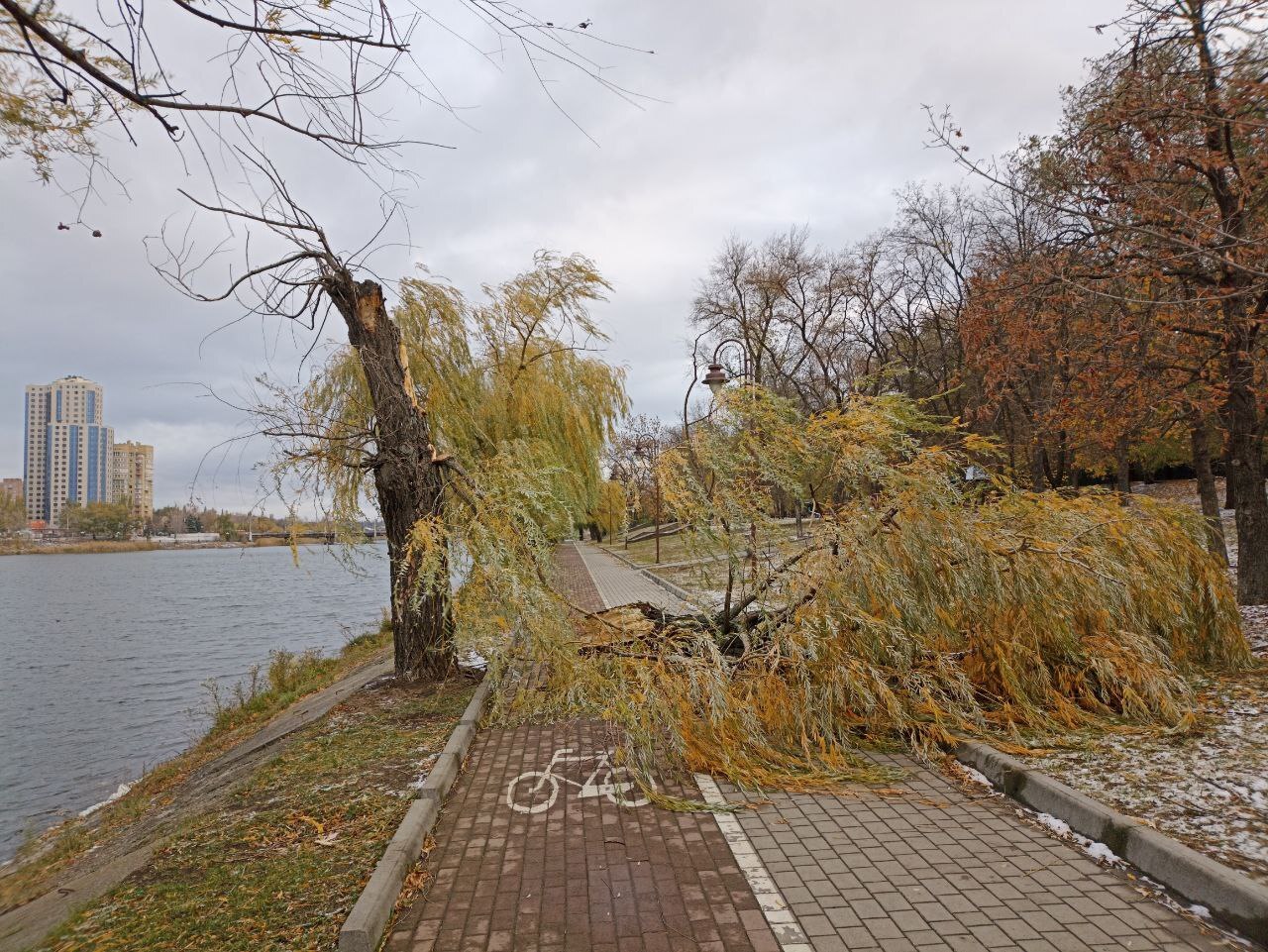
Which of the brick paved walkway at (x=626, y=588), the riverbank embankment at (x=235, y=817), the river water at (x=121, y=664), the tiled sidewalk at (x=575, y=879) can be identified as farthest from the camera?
the brick paved walkway at (x=626, y=588)

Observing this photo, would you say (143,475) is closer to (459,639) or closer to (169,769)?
(169,769)

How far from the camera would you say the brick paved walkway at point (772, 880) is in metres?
3.57

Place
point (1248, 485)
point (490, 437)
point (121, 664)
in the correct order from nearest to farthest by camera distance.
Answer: point (1248, 485) → point (490, 437) → point (121, 664)

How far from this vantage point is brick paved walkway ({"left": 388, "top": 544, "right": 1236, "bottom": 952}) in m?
3.57

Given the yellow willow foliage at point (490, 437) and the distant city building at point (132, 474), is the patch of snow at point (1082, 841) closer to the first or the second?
the yellow willow foliage at point (490, 437)

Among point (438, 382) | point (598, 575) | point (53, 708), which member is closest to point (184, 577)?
point (598, 575)

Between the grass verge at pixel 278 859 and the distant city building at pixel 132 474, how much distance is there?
337 centimetres

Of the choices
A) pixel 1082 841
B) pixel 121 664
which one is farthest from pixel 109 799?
pixel 121 664

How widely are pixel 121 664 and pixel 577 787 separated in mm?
18022

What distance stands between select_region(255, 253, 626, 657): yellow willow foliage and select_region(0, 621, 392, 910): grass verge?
3634mm

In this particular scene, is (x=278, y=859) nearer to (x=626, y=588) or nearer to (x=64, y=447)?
(x=626, y=588)

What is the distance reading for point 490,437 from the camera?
13969 millimetres

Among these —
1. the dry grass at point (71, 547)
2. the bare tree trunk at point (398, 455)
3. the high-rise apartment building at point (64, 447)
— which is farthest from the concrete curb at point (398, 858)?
the dry grass at point (71, 547)

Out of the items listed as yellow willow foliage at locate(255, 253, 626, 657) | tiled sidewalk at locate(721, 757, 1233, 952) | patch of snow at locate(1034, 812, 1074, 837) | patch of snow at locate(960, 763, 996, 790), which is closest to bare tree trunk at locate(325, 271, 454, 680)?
yellow willow foliage at locate(255, 253, 626, 657)
